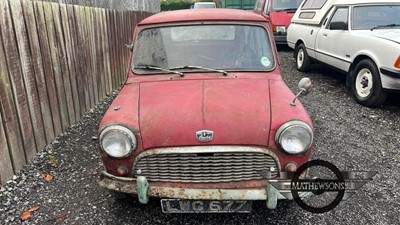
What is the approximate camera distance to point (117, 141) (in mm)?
2520

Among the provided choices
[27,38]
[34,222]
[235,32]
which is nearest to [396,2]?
[235,32]

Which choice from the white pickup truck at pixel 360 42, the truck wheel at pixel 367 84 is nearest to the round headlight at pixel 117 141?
the white pickup truck at pixel 360 42

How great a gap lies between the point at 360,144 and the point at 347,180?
6.10ft

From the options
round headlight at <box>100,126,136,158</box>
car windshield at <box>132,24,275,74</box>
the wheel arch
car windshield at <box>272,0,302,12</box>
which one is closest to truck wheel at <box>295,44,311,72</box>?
the wheel arch

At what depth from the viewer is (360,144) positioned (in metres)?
4.27

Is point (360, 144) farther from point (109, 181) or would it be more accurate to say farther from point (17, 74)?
point (17, 74)

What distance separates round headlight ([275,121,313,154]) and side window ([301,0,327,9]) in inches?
245

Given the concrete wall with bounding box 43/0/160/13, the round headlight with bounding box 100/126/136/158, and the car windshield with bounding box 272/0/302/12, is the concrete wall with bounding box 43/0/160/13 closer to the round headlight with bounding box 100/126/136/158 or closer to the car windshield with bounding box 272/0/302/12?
the round headlight with bounding box 100/126/136/158

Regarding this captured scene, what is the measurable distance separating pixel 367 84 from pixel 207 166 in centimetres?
437

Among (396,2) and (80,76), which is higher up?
(396,2)

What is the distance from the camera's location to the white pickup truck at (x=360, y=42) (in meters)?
5.05

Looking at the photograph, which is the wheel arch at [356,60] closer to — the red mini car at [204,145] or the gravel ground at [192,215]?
the gravel ground at [192,215]

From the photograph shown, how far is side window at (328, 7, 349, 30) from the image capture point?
246 inches

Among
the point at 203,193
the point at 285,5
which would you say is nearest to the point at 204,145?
the point at 203,193
